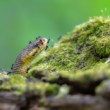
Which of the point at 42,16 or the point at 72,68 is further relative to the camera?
the point at 42,16

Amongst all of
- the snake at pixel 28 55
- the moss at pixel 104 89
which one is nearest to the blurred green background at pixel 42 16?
the snake at pixel 28 55

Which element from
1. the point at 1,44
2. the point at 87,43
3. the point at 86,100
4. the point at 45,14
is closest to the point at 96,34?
the point at 87,43

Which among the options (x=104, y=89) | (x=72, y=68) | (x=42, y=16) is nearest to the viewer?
(x=104, y=89)

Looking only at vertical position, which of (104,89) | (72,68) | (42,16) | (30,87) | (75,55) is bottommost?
(104,89)

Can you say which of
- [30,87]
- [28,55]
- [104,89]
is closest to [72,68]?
[28,55]

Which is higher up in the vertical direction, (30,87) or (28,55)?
(28,55)

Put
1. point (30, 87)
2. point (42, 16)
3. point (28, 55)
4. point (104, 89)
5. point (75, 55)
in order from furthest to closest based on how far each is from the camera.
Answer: point (42, 16) → point (28, 55) → point (75, 55) → point (30, 87) → point (104, 89)

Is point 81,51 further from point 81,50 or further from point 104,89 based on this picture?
point 104,89

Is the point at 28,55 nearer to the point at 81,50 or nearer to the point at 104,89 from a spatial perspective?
the point at 81,50
